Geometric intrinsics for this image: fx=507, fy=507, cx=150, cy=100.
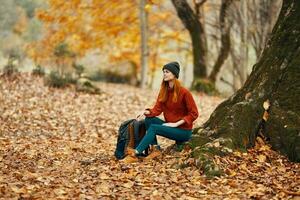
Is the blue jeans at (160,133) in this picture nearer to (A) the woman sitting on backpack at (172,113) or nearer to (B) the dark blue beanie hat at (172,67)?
(A) the woman sitting on backpack at (172,113)

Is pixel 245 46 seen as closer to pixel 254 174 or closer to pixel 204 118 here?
pixel 204 118

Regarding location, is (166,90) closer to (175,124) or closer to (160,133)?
(175,124)

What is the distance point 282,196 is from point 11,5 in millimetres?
35753

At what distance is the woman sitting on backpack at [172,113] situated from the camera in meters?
7.38

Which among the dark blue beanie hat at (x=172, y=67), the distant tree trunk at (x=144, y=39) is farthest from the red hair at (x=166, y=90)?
the distant tree trunk at (x=144, y=39)

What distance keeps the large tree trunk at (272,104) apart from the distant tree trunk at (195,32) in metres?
10.0

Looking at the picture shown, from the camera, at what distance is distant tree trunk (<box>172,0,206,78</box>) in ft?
57.7

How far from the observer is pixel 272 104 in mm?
7328

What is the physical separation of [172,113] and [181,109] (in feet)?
0.49

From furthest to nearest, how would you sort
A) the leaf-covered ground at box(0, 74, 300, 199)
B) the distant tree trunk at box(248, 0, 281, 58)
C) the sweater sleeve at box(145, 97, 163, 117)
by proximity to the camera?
1. the distant tree trunk at box(248, 0, 281, 58)
2. the sweater sleeve at box(145, 97, 163, 117)
3. the leaf-covered ground at box(0, 74, 300, 199)

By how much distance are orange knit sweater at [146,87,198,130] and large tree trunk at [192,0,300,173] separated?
0.34 meters

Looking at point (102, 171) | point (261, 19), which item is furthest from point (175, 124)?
point (261, 19)

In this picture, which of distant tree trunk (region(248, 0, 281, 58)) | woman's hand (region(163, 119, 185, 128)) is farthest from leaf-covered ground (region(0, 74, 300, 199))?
distant tree trunk (region(248, 0, 281, 58))

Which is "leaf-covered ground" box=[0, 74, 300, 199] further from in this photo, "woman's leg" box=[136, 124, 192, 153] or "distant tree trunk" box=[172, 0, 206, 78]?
"distant tree trunk" box=[172, 0, 206, 78]
